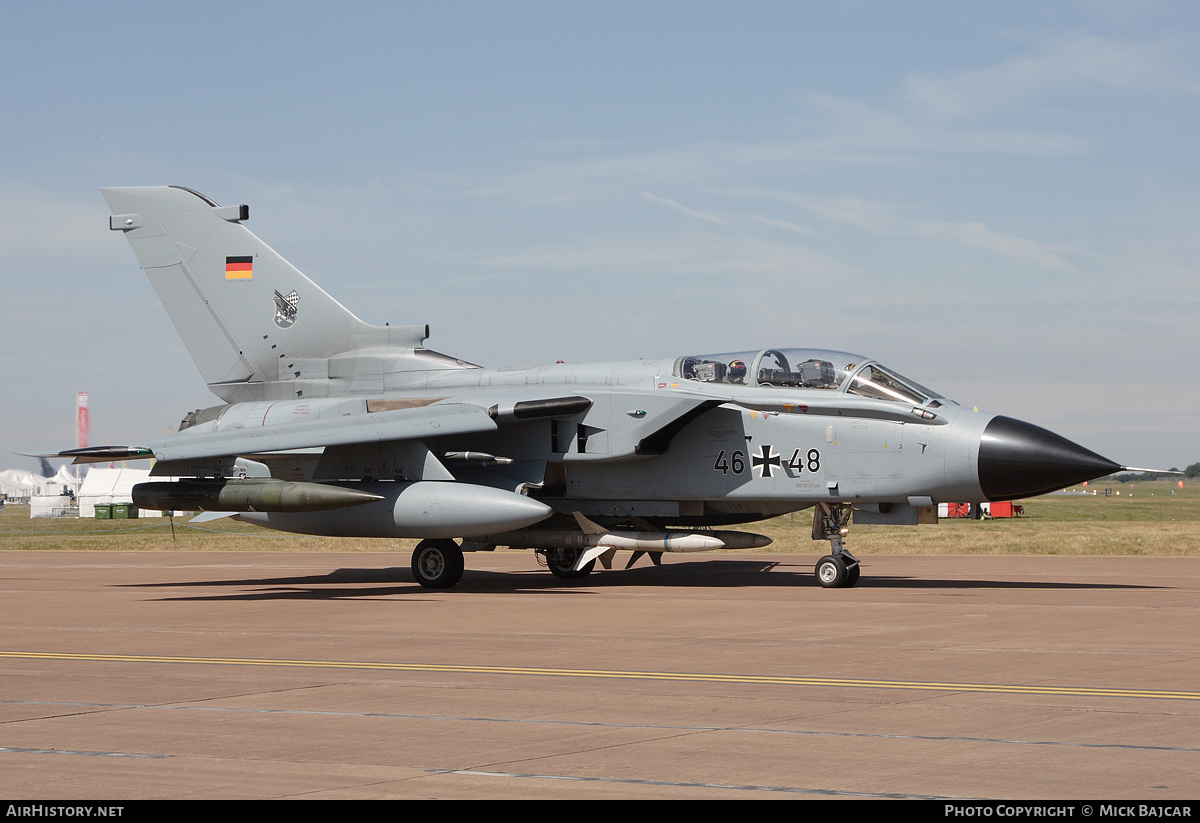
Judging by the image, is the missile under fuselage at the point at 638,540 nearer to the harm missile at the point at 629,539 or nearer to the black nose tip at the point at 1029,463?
the harm missile at the point at 629,539

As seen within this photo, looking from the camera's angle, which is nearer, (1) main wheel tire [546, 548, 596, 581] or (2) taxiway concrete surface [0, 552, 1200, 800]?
(2) taxiway concrete surface [0, 552, 1200, 800]

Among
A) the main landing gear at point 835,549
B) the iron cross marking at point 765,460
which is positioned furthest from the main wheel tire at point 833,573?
the iron cross marking at point 765,460

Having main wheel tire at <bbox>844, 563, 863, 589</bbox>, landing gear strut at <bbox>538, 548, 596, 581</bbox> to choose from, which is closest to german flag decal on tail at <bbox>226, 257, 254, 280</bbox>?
landing gear strut at <bbox>538, 548, 596, 581</bbox>

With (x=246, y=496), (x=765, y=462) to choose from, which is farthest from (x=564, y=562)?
(x=246, y=496)

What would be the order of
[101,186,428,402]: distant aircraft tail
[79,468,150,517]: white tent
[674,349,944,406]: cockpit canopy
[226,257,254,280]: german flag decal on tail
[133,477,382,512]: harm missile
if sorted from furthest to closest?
[79,468,150,517]: white tent < [226,257,254,280]: german flag decal on tail < [101,186,428,402]: distant aircraft tail < [133,477,382,512]: harm missile < [674,349,944,406]: cockpit canopy

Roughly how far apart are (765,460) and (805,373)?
128 centimetres

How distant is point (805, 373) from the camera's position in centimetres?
1717

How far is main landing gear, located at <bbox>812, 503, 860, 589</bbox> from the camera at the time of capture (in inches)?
666

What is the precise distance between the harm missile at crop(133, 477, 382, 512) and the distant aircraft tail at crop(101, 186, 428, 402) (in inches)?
135

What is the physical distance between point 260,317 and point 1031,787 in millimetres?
17691

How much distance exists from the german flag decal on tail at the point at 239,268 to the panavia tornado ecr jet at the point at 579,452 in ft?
3.91

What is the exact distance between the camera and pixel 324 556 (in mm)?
27734

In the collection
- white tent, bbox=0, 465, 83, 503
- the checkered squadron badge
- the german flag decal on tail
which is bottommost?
white tent, bbox=0, 465, 83, 503

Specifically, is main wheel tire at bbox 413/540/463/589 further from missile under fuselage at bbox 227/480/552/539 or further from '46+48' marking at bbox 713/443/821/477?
'46+48' marking at bbox 713/443/821/477
